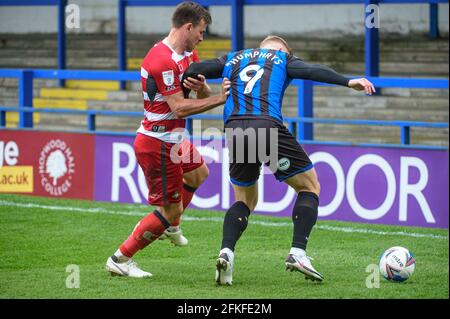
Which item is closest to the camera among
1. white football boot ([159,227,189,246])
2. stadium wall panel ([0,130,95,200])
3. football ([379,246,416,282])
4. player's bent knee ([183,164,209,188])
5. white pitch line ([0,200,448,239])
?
football ([379,246,416,282])

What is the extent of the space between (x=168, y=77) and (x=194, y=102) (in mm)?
259

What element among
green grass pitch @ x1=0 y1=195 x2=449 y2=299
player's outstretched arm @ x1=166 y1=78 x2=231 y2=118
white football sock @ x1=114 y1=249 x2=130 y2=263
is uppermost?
player's outstretched arm @ x1=166 y1=78 x2=231 y2=118

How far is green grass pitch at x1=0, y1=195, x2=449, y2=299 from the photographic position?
7.14 metres

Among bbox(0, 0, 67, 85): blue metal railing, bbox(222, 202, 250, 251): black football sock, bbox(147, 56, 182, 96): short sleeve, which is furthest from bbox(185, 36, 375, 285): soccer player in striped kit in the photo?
bbox(0, 0, 67, 85): blue metal railing

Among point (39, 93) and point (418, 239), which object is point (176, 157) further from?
point (39, 93)

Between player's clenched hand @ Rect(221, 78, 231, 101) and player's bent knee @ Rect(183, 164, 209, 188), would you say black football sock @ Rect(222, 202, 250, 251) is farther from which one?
player's bent knee @ Rect(183, 164, 209, 188)

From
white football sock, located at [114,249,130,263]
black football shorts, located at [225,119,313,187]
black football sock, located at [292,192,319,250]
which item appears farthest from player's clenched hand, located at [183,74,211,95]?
white football sock, located at [114,249,130,263]

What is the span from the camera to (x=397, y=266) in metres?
7.38

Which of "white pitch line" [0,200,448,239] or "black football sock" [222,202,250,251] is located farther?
"white pitch line" [0,200,448,239]

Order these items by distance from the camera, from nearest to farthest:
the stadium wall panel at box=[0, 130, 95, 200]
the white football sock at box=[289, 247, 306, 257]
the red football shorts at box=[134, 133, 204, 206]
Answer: the white football sock at box=[289, 247, 306, 257]
the red football shorts at box=[134, 133, 204, 206]
the stadium wall panel at box=[0, 130, 95, 200]

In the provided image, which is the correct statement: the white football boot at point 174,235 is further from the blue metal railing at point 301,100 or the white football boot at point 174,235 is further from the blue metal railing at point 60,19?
the blue metal railing at point 60,19

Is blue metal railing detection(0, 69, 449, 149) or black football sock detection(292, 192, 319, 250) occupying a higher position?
blue metal railing detection(0, 69, 449, 149)

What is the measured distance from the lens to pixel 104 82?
19.4 m
